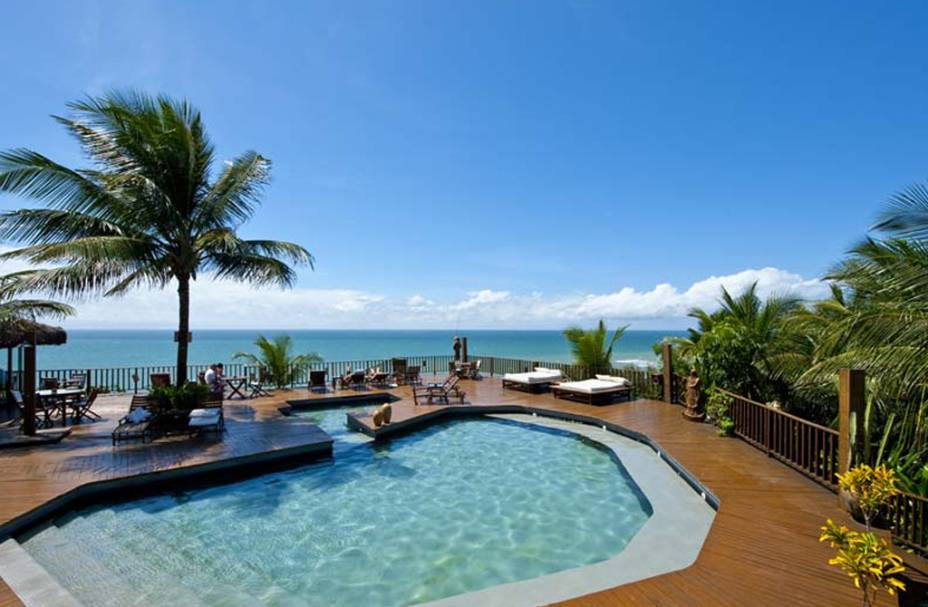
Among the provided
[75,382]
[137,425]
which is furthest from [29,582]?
[75,382]

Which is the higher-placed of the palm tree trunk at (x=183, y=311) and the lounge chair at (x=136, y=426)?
the palm tree trunk at (x=183, y=311)

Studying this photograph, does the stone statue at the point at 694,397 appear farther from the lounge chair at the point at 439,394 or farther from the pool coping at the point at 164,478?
the pool coping at the point at 164,478

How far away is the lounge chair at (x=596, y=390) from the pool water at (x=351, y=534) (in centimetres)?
317

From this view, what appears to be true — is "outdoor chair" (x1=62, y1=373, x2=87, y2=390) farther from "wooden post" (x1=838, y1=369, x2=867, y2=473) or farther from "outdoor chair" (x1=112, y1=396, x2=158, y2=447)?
"wooden post" (x1=838, y1=369, x2=867, y2=473)

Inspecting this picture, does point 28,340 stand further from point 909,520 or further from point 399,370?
point 909,520

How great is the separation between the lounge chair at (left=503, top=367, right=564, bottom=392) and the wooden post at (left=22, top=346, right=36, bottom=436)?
10.2m

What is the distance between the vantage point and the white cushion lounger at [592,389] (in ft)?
33.4

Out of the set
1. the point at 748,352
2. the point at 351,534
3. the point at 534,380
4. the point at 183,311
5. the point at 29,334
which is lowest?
the point at 351,534

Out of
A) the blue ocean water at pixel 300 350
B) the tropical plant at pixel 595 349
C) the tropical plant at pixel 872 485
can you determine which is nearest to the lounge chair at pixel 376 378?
the tropical plant at pixel 595 349

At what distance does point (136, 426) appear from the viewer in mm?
7645

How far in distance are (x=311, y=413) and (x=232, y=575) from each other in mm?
7099

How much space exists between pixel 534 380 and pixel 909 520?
8391 mm

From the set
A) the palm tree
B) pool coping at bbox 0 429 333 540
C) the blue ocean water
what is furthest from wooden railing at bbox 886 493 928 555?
the blue ocean water

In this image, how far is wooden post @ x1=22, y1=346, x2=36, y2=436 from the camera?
21.2ft
